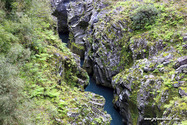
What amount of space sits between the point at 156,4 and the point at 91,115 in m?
14.7

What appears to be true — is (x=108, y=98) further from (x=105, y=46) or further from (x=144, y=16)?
(x=144, y=16)

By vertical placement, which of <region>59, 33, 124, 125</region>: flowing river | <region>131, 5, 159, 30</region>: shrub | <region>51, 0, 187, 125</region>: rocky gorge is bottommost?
<region>59, 33, 124, 125</region>: flowing river

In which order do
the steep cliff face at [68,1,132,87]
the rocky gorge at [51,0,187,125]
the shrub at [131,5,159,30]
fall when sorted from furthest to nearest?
the steep cliff face at [68,1,132,87] → the shrub at [131,5,159,30] → the rocky gorge at [51,0,187,125]

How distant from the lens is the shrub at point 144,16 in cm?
1376

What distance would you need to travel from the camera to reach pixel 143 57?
41.6ft

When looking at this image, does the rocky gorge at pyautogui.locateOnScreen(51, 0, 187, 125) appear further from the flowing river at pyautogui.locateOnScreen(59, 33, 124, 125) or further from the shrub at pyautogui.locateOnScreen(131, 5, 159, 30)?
the flowing river at pyautogui.locateOnScreen(59, 33, 124, 125)

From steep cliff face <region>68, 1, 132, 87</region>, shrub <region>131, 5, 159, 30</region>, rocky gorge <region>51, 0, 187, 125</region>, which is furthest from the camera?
steep cliff face <region>68, 1, 132, 87</region>

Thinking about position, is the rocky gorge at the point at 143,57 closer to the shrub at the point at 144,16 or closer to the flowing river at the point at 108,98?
the shrub at the point at 144,16

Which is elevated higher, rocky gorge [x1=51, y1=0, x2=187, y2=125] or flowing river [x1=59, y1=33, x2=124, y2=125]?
rocky gorge [x1=51, y1=0, x2=187, y2=125]

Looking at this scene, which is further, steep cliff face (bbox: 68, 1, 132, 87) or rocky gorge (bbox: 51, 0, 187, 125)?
steep cliff face (bbox: 68, 1, 132, 87)

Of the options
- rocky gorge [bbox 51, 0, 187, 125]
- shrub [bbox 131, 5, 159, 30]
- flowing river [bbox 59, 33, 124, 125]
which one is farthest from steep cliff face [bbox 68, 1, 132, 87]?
shrub [bbox 131, 5, 159, 30]

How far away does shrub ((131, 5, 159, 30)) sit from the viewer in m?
13.8

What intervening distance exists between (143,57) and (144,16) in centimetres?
485

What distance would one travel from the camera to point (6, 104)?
11.1 feet
